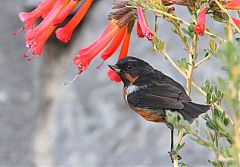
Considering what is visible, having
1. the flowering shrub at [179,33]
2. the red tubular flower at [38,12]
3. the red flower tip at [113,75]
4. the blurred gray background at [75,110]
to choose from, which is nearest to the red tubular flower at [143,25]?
the flowering shrub at [179,33]

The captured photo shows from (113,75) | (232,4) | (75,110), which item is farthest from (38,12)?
(75,110)

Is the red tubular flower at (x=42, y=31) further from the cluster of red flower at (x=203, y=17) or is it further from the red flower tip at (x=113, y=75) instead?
the cluster of red flower at (x=203, y=17)

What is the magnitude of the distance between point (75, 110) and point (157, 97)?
339 centimetres

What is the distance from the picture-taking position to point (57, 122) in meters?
5.04

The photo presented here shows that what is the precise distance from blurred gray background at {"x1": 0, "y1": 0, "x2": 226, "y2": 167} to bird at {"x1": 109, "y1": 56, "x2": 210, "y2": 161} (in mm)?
2296

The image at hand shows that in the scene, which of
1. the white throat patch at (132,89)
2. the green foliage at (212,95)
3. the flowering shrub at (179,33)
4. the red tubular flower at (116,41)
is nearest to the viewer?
→ the flowering shrub at (179,33)

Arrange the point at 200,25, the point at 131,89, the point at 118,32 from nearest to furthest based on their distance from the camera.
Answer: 1. the point at 200,25
2. the point at 118,32
3. the point at 131,89

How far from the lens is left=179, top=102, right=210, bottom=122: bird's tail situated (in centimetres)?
143

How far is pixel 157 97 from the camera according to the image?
1.57 meters

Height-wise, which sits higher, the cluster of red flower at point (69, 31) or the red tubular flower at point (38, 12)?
the red tubular flower at point (38, 12)

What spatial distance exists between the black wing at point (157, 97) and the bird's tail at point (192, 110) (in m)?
0.01

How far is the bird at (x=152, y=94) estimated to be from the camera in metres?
1.52

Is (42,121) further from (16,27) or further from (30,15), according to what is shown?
(30,15)

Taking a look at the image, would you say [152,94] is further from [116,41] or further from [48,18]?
[48,18]
